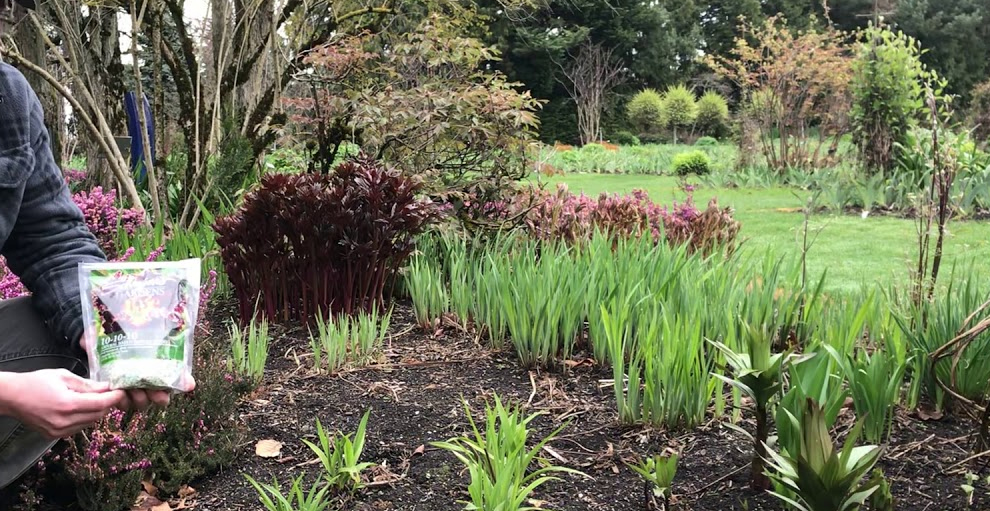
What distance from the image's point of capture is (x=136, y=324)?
1.33 meters

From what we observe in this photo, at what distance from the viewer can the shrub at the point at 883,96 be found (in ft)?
26.5

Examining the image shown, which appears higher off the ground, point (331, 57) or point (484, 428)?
point (331, 57)

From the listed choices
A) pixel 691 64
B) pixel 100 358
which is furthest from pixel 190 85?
pixel 691 64

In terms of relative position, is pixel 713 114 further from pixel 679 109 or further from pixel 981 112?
pixel 981 112

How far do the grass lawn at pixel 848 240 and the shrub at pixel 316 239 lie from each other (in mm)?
1922

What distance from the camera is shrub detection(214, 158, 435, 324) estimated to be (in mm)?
3238

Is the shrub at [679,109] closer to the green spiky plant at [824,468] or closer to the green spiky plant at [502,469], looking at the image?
the green spiky plant at [502,469]

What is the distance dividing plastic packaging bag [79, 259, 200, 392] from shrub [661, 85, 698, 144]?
995 inches

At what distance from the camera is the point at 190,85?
5.03m

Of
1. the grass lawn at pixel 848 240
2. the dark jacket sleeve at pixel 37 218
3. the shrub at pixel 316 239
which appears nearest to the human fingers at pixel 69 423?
the dark jacket sleeve at pixel 37 218

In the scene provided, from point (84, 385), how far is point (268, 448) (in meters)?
0.91

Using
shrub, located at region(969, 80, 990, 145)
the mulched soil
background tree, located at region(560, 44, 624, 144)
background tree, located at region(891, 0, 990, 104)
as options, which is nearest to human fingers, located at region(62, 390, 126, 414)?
the mulched soil

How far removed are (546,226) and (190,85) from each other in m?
2.66

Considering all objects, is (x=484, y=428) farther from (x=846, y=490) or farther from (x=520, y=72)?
(x=520, y=72)
